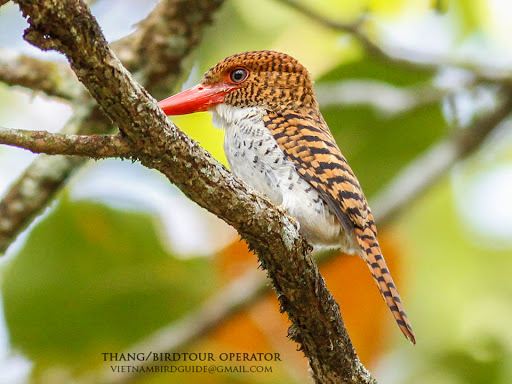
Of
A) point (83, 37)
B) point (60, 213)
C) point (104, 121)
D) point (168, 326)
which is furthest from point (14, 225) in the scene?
point (83, 37)

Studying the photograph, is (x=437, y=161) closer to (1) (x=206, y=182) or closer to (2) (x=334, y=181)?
(2) (x=334, y=181)

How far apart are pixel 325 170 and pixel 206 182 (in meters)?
1.15

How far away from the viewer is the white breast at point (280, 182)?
12.3 ft

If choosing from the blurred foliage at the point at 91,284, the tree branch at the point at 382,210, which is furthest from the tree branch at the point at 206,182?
the blurred foliage at the point at 91,284

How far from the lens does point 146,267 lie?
18.5 feet

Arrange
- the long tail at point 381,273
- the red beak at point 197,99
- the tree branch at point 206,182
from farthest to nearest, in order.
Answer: the red beak at point 197,99 → the long tail at point 381,273 → the tree branch at point 206,182

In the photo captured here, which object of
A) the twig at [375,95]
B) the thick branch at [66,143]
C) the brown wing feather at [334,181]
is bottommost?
the thick branch at [66,143]

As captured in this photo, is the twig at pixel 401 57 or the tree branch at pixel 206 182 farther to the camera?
the twig at pixel 401 57

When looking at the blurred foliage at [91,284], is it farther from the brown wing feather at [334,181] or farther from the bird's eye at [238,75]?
the brown wing feather at [334,181]

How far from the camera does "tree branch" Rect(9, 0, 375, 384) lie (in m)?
2.26

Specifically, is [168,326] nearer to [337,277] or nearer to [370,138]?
[337,277]

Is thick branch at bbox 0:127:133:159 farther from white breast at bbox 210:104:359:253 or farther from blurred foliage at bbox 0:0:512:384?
blurred foliage at bbox 0:0:512:384

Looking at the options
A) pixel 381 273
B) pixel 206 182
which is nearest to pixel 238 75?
pixel 381 273

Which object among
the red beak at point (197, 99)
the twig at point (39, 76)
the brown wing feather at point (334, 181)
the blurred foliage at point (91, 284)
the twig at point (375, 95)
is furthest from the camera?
the twig at point (375, 95)
